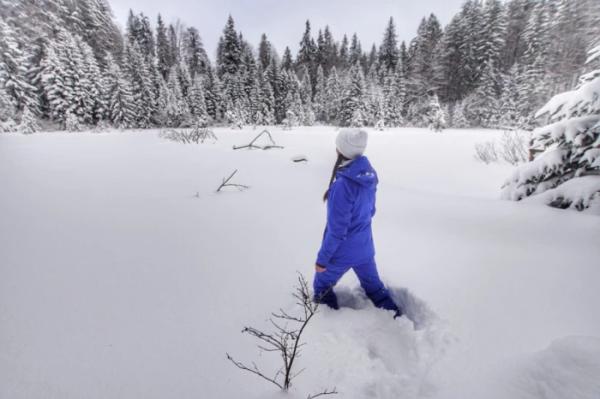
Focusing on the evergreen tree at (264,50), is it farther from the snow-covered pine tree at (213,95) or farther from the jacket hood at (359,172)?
the jacket hood at (359,172)

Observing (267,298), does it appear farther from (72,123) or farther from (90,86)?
(90,86)

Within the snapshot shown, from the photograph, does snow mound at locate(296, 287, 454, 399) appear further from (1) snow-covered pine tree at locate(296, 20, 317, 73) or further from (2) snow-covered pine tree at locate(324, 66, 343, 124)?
(1) snow-covered pine tree at locate(296, 20, 317, 73)

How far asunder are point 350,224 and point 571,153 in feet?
12.0

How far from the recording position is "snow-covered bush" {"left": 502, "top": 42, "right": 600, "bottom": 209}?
320 centimetres

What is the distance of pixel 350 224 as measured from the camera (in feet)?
6.71

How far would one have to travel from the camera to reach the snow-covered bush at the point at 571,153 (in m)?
3.20

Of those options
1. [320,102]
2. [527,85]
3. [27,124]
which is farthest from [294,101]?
[27,124]

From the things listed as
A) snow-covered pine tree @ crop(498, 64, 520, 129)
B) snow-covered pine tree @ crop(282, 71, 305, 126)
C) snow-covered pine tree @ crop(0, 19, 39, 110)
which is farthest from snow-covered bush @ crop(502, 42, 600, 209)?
snow-covered pine tree @ crop(282, 71, 305, 126)

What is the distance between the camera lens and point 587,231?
9.16 feet

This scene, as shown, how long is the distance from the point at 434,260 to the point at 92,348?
2905mm

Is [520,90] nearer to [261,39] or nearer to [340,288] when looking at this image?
[340,288]

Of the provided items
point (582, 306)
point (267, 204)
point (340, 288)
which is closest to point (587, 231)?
point (582, 306)

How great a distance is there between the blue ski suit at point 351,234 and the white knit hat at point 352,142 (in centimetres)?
7

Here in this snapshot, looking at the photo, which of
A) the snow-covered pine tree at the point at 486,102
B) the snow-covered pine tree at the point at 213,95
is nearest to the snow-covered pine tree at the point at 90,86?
the snow-covered pine tree at the point at 213,95
